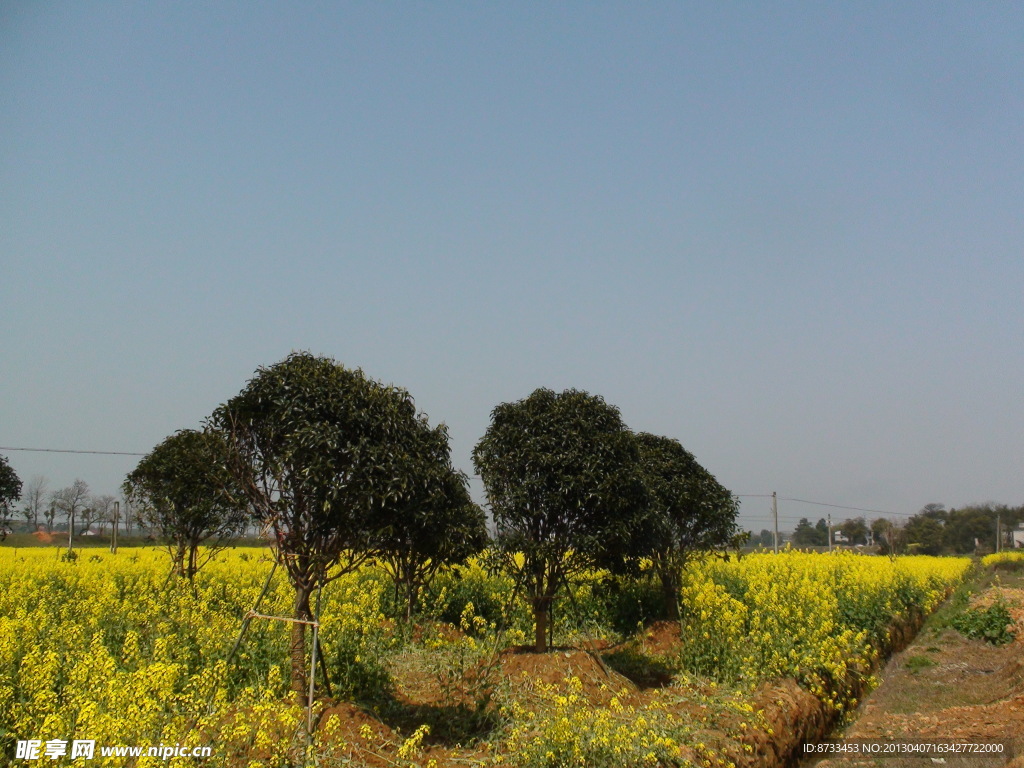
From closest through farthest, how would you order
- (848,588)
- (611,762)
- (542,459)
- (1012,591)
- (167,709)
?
(167,709)
(611,762)
(542,459)
(848,588)
(1012,591)

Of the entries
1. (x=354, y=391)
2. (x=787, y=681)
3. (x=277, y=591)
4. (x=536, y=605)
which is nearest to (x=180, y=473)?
(x=277, y=591)

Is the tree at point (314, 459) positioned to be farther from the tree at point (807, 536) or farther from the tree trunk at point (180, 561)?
the tree at point (807, 536)

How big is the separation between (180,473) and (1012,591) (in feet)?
104

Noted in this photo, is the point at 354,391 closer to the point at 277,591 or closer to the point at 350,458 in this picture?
the point at 350,458

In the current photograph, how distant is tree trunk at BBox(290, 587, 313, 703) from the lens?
7.68m

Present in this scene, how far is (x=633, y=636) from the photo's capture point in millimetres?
15477

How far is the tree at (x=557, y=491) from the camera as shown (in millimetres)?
11234

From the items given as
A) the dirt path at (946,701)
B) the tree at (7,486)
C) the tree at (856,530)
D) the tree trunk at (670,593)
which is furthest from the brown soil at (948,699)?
the tree at (856,530)

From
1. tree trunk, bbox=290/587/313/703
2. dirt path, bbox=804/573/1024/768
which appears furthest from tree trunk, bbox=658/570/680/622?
tree trunk, bbox=290/587/313/703

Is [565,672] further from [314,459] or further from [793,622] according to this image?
[793,622]

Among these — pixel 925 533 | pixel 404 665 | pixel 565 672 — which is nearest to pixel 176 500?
pixel 404 665

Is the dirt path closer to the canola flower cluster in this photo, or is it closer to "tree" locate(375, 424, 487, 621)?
the canola flower cluster

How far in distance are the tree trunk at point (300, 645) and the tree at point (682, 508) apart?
938cm

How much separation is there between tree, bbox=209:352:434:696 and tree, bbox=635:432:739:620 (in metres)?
9.16
